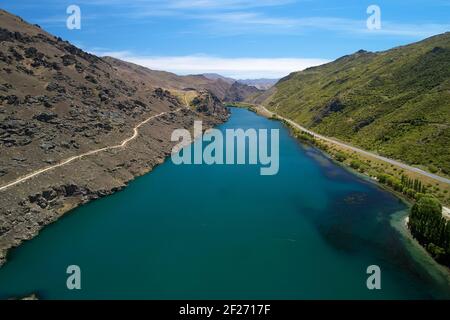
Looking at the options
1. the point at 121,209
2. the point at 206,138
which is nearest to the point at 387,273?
the point at 121,209

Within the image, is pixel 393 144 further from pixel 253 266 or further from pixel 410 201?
pixel 253 266
